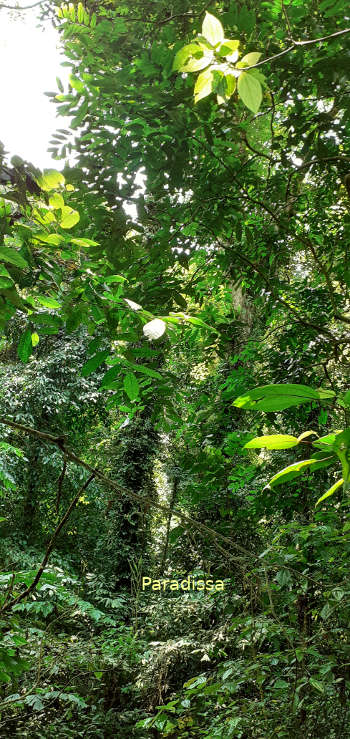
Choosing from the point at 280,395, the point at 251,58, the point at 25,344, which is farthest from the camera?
the point at 25,344

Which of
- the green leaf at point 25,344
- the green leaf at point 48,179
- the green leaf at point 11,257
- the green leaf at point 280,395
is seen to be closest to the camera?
the green leaf at point 280,395

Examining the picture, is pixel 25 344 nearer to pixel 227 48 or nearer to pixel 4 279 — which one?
pixel 4 279

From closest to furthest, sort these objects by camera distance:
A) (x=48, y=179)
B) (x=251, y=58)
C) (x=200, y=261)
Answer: (x=251, y=58) < (x=48, y=179) < (x=200, y=261)

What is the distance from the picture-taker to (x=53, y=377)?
6934 millimetres

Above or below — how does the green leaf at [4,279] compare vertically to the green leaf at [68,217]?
below

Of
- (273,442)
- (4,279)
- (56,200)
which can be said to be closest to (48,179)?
(56,200)

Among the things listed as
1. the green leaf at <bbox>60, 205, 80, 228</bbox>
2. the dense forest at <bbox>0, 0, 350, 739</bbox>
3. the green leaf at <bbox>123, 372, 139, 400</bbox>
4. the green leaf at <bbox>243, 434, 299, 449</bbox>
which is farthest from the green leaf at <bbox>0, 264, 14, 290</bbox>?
the green leaf at <bbox>243, 434, 299, 449</bbox>

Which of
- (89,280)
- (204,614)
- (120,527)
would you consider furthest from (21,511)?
(89,280)

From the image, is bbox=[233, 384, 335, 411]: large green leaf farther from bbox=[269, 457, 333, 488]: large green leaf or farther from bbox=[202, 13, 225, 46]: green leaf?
bbox=[202, 13, 225, 46]: green leaf

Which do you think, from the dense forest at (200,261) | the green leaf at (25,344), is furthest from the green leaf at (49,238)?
Answer: the green leaf at (25,344)

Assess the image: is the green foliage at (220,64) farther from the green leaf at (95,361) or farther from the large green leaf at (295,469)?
the green leaf at (95,361)

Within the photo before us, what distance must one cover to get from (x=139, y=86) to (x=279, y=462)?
192 cm

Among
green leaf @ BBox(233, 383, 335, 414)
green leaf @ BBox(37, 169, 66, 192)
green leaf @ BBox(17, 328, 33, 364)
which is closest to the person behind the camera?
green leaf @ BBox(233, 383, 335, 414)

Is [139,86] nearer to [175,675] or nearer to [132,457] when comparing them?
[175,675]
